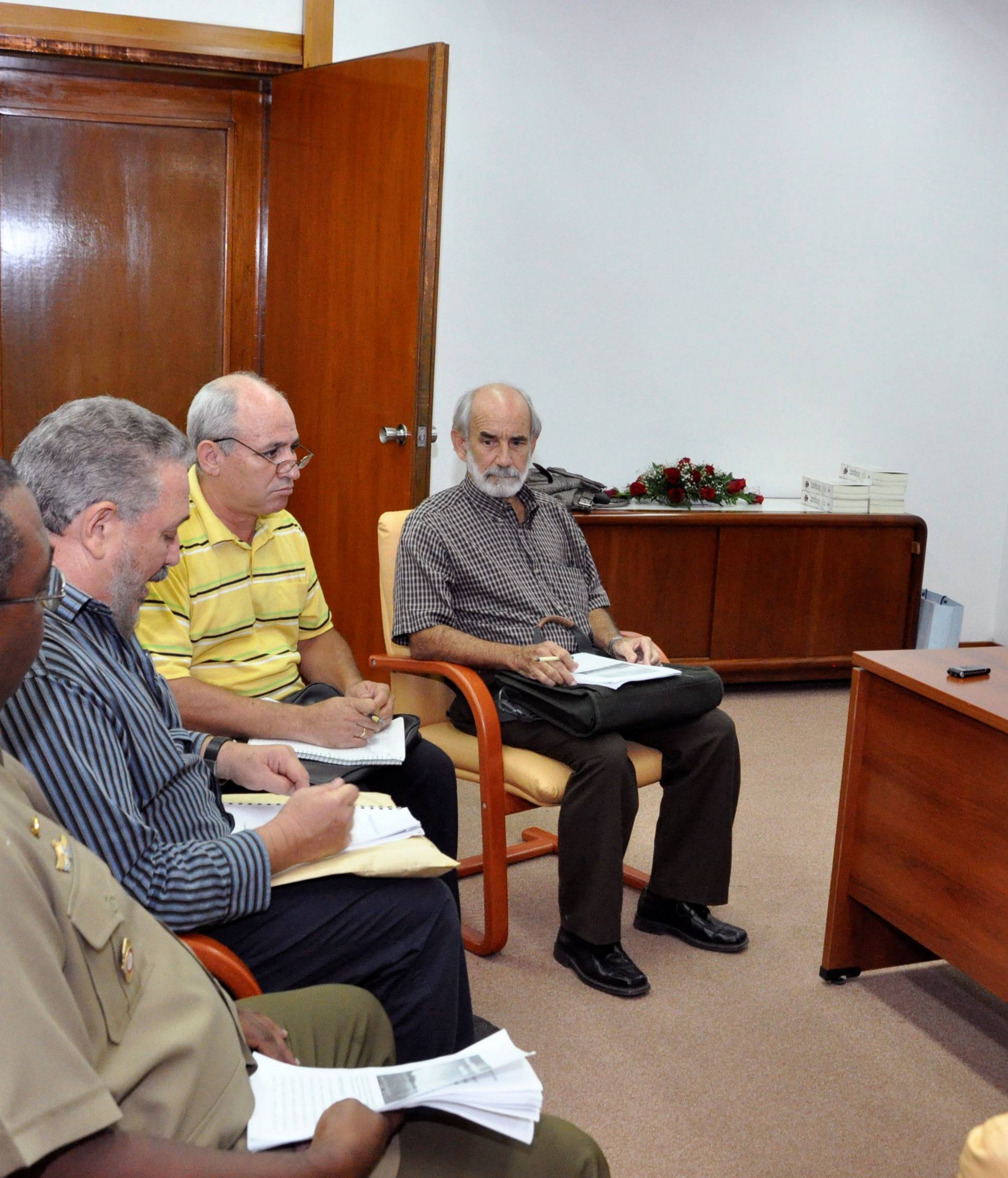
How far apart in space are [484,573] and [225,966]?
1374 mm

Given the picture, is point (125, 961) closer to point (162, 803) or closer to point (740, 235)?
point (162, 803)

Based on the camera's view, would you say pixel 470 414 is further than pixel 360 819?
Yes

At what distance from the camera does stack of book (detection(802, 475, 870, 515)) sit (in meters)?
4.64

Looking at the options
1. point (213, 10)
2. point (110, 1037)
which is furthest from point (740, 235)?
point (110, 1037)

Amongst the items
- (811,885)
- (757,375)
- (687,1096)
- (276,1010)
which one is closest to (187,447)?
(276,1010)

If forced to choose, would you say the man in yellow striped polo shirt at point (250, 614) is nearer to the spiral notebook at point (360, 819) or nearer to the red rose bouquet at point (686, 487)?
the spiral notebook at point (360, 819)

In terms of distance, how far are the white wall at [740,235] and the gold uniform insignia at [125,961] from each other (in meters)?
3.47

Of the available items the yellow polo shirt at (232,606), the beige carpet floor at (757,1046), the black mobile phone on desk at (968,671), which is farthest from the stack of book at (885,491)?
the yellow polo shirt at (232,606)

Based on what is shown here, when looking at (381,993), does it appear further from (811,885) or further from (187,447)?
(811,885)

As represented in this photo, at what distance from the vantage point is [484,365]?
14.9 feet

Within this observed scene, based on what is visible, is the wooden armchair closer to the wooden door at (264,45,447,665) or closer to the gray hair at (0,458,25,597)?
the wooden door at (264,45,447,665)

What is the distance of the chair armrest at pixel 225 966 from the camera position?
155 centimetres

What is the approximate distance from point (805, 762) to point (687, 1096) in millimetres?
1907

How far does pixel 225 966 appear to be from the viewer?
61.1 inches
